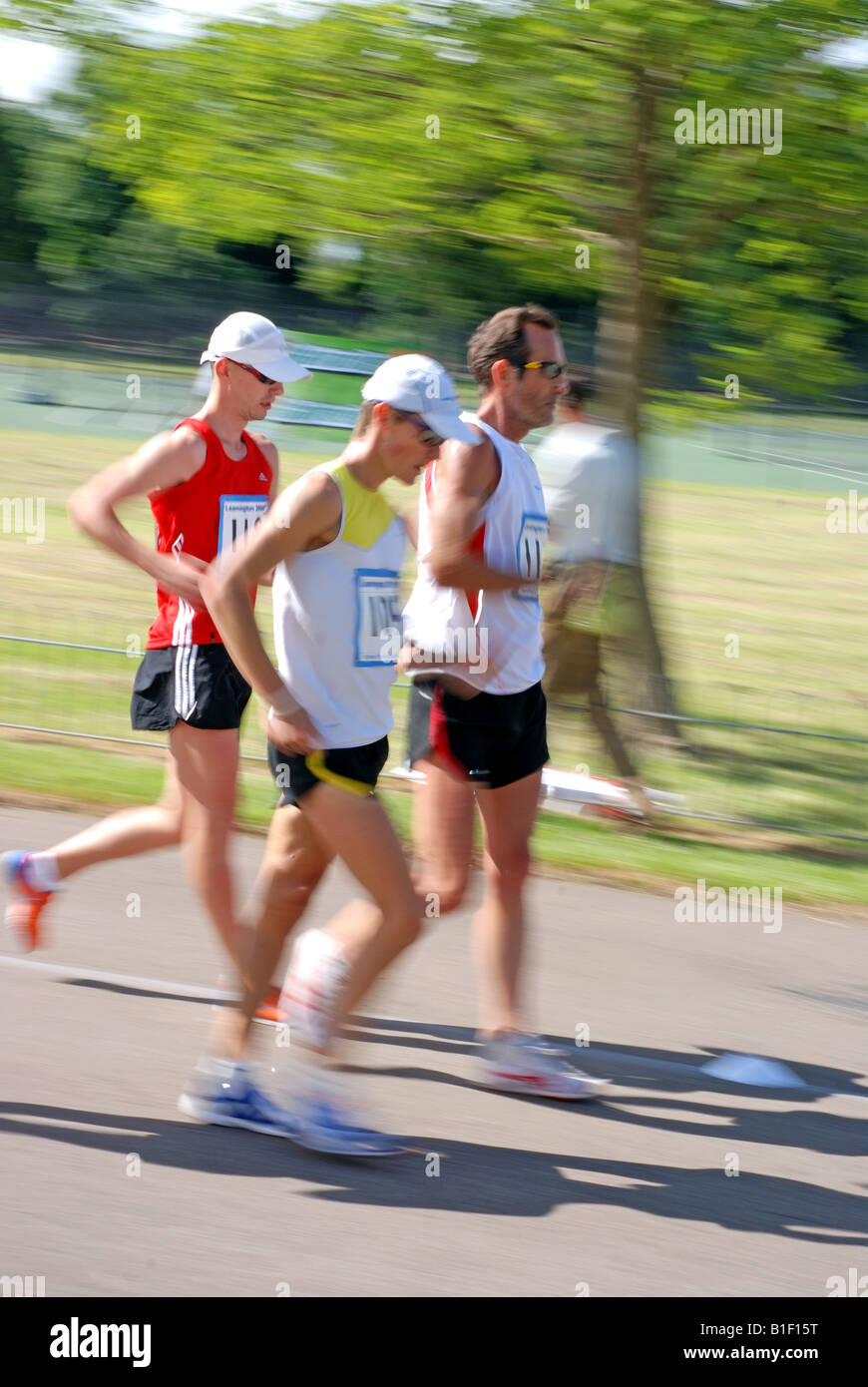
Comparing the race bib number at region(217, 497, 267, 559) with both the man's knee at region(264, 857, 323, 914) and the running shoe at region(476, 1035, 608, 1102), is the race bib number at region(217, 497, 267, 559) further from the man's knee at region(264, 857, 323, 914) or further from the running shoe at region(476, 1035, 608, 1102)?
the running shoe at region(476, 1035, 608, 1102)

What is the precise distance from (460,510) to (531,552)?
1.02ft

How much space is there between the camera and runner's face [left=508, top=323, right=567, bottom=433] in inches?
176

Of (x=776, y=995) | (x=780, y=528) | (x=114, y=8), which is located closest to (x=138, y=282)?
(x=780, y=528)

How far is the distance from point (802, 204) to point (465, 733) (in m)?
4.54

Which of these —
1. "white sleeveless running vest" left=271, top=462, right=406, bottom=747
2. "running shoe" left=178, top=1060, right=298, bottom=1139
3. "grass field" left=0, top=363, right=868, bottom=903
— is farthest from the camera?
"grass field" left=0, top=363, right=868, bottom=903

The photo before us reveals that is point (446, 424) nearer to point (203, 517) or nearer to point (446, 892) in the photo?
point (203, 517)

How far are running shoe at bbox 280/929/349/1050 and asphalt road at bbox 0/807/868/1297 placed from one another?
0.31 metres

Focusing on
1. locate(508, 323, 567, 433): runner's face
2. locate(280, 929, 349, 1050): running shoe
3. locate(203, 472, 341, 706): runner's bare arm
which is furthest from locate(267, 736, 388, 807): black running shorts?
locate(508, 323, 567, 433): runner's face

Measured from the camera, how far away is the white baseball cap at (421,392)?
12.3 ft

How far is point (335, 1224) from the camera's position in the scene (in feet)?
12.1

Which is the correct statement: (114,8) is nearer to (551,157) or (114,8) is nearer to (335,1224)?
(551,157)

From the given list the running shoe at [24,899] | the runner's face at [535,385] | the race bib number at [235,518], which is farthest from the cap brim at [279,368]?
the running shoe at [24,899]

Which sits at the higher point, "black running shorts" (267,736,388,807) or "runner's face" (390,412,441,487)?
"runner's face" (390,412,441,487)
